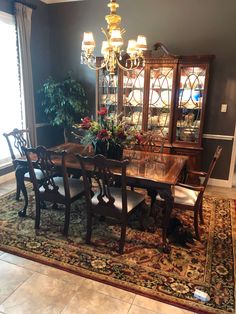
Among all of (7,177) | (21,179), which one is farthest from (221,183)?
(7,177)

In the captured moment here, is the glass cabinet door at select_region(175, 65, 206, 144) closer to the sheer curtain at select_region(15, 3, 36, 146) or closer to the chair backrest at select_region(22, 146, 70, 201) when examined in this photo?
the chair backrest at select_region(22, 146, 70, 201)

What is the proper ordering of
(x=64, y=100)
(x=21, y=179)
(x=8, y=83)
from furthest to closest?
(x=64, y=100), (x=8, y=83), (x=21, y=179)

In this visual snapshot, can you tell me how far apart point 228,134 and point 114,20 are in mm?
2488

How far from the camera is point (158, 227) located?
111 inches

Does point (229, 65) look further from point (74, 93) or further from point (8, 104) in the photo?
point (8, 104)

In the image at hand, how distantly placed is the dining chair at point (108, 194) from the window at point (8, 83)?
219cm

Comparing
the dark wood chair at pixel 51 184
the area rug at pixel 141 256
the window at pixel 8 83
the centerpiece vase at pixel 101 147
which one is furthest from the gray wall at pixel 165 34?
the dark wood chair at pixel 51 184

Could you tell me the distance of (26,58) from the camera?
4.21m

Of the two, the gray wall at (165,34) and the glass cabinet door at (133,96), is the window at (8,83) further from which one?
the glass cabinet door at (133,96)

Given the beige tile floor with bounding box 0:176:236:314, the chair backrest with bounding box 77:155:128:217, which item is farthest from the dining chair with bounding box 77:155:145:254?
the beige tile floor with bounding box 0:176:236:314

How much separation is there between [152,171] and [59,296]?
4.39 ft

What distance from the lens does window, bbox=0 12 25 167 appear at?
12.8 feet

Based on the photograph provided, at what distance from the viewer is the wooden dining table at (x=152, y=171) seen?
2293 millimetres

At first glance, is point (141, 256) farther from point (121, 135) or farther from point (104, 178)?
point (121, 135)
